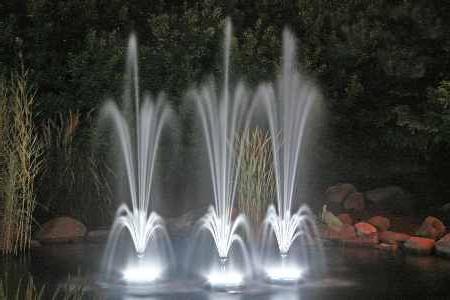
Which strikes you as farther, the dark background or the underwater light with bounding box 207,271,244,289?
the dark background

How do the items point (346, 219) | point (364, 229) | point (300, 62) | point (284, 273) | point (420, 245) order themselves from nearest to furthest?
point (284, 273) → point (420, 245) → point (364, 229) → point (346, 219) → point (300, 62)

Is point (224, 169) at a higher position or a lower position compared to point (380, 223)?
higher

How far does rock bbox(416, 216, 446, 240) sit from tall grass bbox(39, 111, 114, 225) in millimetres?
4331

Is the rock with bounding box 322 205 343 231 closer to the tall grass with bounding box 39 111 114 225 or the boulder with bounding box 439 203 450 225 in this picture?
the boulder with bounding box 439 203 450 225

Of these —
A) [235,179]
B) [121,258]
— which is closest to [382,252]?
[235,179]

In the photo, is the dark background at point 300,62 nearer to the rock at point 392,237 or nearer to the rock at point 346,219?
the rock at point 346,219

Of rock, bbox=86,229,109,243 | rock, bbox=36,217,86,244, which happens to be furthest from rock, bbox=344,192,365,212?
rock, bbox=36,217,86,244

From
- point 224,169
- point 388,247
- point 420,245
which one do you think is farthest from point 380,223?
point 224,169

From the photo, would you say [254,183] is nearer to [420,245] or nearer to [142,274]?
[420,245]

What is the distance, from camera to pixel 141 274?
8750 mm

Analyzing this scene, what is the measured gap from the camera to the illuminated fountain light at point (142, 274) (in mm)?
8398

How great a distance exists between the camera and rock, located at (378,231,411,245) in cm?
1086

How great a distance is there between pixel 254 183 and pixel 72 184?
255cm

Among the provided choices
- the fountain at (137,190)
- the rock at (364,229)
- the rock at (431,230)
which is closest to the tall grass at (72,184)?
the fountain at (137,190)
